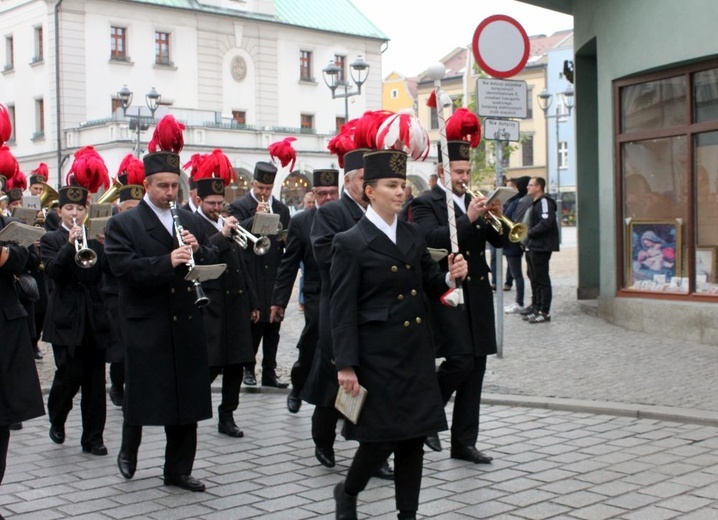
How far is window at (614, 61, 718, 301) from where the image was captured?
12.0m

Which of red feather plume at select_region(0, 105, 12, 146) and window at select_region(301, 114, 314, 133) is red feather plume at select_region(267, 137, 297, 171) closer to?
red feather plume at select_region(0, 105, 12, 146)

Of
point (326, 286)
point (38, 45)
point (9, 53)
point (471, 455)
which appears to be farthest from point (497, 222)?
point (9, 53)

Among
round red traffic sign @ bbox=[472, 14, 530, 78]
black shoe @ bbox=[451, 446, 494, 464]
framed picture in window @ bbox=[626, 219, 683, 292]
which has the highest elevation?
round red traffic sign @ bbox=[472, 14, 530, 78]

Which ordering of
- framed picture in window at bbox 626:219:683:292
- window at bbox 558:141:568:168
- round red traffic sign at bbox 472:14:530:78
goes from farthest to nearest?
window at bbox 558:141:568:168 → framed picture in window at bbox 626:219:683:292 → round red traffic sign at bbox 472:14:530:78

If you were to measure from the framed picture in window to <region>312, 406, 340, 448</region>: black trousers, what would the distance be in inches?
262

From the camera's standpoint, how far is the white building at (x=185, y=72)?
49.4 m

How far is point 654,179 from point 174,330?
794 centimetres

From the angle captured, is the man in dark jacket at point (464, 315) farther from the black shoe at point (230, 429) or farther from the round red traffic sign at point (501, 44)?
the round red traffic sign at point (501, 44)

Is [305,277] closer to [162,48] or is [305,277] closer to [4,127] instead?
[4,127]

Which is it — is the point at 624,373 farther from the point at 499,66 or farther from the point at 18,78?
the point at 18,78

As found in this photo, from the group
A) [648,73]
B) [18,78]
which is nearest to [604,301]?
[648,73]

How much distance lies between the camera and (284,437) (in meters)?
8.08

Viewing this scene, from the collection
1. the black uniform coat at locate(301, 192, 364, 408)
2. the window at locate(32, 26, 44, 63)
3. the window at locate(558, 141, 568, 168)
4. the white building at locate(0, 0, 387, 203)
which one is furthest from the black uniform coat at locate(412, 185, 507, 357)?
the window at locate(558, 141, 568, 168)

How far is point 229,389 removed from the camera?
8391 millimetres
